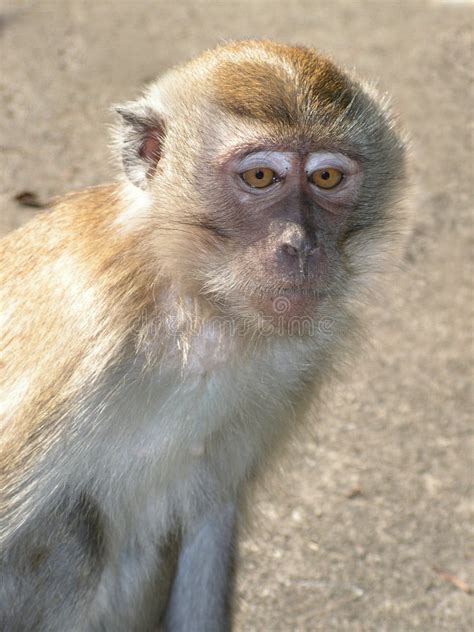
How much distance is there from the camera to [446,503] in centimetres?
410

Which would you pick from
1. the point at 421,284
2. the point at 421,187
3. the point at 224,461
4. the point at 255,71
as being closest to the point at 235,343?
the point at 224,461

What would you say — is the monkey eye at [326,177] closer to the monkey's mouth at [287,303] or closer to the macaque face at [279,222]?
the macaque face at [279,222]

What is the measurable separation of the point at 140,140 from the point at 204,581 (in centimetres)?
135

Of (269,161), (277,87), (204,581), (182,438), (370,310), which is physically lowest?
(370,310)

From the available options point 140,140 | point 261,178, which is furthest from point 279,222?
point 140,140

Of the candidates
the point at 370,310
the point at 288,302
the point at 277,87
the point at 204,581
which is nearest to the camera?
the point at 288,302

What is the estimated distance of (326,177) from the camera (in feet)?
9.32

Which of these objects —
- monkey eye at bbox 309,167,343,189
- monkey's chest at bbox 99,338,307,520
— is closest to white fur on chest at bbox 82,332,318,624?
monkey's chest at bbox 99,338,307,520

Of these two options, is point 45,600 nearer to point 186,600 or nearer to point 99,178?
point 186,600

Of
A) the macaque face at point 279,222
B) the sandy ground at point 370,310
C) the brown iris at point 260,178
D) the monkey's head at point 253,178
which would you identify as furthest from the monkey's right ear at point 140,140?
the sandy ground at point 370,310

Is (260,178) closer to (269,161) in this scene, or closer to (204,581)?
(269,161)

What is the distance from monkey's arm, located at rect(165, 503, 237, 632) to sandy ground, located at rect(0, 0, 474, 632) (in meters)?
0.29

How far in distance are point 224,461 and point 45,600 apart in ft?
2.04

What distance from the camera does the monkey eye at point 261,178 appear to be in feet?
9.00
